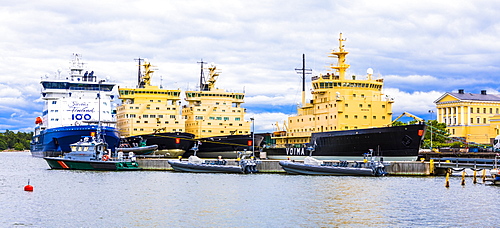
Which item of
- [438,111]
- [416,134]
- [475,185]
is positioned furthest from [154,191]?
[438,111]

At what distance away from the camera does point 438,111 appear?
138 metres

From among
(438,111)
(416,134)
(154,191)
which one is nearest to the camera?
(154,191)

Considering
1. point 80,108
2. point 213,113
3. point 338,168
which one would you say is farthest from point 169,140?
point 338,168

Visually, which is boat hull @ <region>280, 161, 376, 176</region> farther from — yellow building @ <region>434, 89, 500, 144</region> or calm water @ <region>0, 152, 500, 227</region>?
yellow building @ <region>434, 89, 500, 144</region>

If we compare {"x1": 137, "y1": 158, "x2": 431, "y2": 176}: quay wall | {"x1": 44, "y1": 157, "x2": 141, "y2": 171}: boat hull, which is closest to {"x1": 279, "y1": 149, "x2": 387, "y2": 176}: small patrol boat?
{"x1": 137, "y1": 158, "x2": 431, "y2": 176}: quay wall

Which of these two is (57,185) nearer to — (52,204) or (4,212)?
(52,204)

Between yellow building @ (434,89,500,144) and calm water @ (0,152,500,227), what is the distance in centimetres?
7094

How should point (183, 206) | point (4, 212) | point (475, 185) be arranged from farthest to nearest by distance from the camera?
point (475, 185) < point (183, 206) < point (4, 212)

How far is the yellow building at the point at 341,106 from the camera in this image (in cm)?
7850

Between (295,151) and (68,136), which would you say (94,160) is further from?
(68,136)

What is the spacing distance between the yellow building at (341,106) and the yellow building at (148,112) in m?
20.5

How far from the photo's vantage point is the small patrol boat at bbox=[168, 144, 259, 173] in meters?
64.2

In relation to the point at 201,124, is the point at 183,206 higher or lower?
lower

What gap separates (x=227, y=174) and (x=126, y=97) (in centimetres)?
4404
